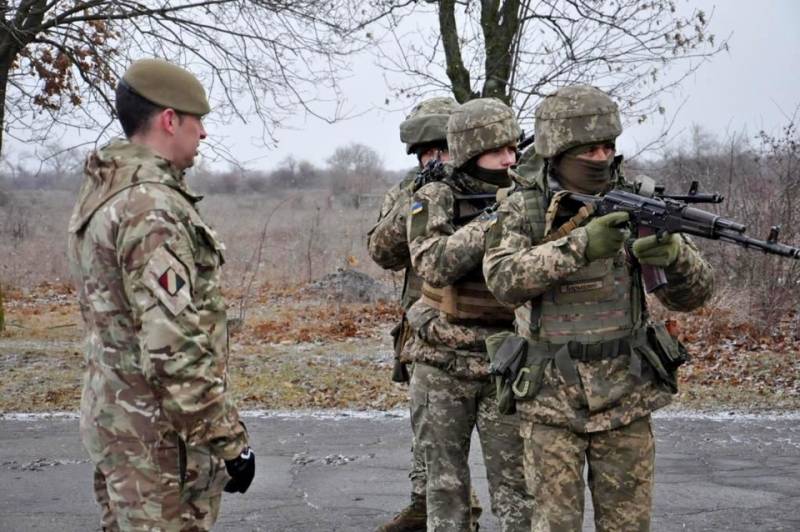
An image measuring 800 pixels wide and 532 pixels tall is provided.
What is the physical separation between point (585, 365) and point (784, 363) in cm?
727

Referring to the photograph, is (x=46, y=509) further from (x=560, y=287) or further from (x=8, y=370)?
(x=8, y=370)

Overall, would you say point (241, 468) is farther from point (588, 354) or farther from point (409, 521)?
point (409, 521)

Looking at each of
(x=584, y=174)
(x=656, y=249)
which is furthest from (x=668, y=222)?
(x=584, y=174)

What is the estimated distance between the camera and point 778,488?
5.77m

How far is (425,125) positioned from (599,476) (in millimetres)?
2136

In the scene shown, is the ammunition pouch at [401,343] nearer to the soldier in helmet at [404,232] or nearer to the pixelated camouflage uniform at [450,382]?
the soldier in helmet at [404,232]

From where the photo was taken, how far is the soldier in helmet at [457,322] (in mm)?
4234

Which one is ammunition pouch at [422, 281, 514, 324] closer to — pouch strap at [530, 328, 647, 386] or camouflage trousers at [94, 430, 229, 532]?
pouch strap at [530, 328, 647, 386]

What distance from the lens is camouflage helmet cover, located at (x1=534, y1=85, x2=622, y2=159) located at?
11.8ft

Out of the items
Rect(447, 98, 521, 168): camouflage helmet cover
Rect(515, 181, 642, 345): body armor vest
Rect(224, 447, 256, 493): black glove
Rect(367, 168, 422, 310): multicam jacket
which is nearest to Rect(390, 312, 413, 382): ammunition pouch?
Rect(367, 168, 422, 310): multicam jacket

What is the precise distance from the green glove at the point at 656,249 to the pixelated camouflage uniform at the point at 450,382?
836 millimetres

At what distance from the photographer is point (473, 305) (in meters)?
4.28

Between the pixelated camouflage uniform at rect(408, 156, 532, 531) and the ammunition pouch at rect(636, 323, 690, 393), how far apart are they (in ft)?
2.50

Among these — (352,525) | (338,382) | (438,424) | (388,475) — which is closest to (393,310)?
(338,382)
